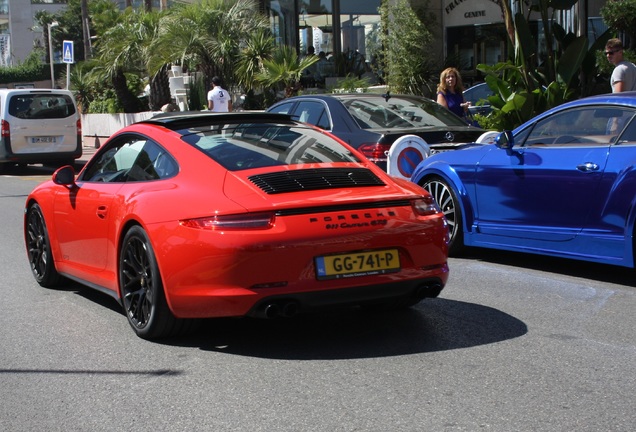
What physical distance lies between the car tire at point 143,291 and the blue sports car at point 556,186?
11.0ft

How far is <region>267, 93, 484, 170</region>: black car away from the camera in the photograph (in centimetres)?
1055

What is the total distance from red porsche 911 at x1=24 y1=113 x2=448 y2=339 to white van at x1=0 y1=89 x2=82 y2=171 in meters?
15.1

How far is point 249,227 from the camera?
5227 mm

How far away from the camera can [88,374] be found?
518 centimetres

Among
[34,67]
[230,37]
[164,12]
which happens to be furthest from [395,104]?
[34,67]

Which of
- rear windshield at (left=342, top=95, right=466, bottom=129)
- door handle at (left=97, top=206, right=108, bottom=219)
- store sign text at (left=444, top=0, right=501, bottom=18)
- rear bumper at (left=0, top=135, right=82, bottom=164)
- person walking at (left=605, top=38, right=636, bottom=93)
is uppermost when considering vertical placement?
store sign text at (left=444, top=0, right=501, bottom=18)

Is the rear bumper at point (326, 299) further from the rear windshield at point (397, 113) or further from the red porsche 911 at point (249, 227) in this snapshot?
the rear windshield at point (397, 113)

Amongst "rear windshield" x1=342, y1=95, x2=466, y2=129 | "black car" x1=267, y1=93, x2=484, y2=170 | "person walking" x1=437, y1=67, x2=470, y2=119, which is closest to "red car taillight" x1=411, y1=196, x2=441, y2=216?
"black car" x1=267, y1=93, x2=484, y2=170

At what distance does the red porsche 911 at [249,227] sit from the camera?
523 cm

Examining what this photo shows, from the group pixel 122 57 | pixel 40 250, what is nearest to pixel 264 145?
pixel 40 250

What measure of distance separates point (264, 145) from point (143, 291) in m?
1.23

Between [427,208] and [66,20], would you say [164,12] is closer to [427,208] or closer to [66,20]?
[427,208]

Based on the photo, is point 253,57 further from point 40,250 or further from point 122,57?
point 40,250

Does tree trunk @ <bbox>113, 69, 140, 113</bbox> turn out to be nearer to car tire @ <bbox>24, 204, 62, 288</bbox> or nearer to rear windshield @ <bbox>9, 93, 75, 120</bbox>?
rear windshield @ <bbox>9, 93, 75, 120</bbox>
